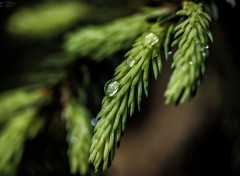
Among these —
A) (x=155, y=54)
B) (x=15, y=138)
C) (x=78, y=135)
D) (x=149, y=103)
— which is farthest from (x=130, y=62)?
(x=149, y=103)

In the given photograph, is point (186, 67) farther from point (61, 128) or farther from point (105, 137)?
point (61, 128)

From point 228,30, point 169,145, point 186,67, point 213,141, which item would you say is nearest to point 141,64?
point 186,67

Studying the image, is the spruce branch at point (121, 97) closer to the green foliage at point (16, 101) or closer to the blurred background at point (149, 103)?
the blurred background at point (149, 103)

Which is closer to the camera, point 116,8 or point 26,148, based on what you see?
point 26,148

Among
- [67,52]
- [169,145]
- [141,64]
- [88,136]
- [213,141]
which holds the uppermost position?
[141,64]

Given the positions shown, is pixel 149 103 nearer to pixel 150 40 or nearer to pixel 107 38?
pixel 107 38

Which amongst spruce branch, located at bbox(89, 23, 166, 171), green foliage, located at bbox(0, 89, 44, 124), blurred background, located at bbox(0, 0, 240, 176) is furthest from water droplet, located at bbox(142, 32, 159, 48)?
green foliage, located at bbox(0, 89, 44, 124)
